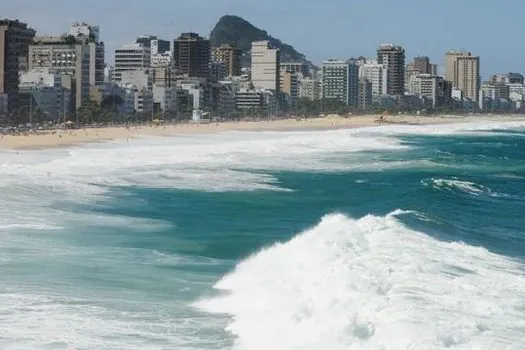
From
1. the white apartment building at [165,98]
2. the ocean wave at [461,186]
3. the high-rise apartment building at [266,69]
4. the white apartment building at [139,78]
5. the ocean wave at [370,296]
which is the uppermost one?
the high-rise apartment building at [266,69]

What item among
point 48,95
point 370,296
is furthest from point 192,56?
point 370,296

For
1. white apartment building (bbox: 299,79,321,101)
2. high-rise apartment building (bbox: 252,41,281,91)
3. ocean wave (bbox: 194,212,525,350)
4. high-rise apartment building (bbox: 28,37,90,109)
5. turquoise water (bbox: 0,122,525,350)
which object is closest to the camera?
ocean wave (bbox: 194,212,525,350)

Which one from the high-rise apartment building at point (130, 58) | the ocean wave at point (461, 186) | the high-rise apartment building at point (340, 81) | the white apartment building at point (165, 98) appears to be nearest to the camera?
the ocean wave at point (461, 186)

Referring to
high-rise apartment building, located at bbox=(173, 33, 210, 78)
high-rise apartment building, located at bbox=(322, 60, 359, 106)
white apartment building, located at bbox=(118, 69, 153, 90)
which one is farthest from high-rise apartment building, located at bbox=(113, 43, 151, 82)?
high-rise apartment building, located at bbox=(322, 60, 359, 106)

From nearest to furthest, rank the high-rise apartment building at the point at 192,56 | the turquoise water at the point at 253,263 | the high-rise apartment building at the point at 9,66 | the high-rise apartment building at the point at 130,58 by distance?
the turquoise water at the point at 253,263 < the high-rise apartment building at the point at 9,66 < the high-rise apartment building at the point at 130,58 < the high-rise apartment building at the point at 192,56

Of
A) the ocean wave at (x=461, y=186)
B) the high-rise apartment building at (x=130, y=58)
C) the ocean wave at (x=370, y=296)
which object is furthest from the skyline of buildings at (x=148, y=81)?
the ocean wave at (x=370, y=296)

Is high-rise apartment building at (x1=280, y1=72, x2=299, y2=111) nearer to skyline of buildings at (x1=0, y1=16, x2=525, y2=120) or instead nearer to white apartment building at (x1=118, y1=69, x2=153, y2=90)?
skyline of buildings at (x1=0, y1=16, x2=525, y2=120)

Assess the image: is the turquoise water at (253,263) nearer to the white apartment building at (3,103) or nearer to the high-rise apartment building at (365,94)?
the white apartment building at (3,103)
